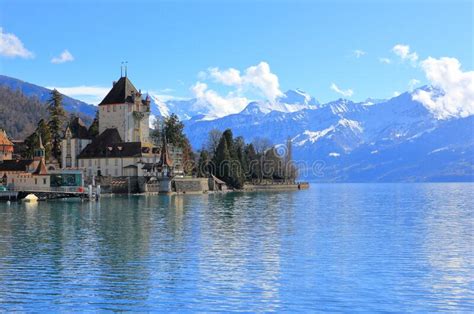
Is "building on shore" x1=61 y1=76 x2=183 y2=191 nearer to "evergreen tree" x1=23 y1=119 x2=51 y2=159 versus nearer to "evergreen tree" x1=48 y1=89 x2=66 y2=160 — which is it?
"evergreen tree" x1=23 y1=119 x2=51 y2=159

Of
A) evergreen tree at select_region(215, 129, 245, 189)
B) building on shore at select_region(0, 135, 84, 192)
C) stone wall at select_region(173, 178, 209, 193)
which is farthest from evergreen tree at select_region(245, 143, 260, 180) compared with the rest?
building on shore at select_region(0, 135, 84, 192)

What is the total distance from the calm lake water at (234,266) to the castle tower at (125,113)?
69.1 metres

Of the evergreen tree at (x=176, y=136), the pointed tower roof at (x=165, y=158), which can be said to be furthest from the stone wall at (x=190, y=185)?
the evergreen tree at (x=176, y=136)

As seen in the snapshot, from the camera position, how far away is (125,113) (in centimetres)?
12181

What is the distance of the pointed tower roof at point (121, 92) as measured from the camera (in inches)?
4840

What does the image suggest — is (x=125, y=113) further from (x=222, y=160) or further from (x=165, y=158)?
(x=222, y=160)

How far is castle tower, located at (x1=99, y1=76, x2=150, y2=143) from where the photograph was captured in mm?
121812

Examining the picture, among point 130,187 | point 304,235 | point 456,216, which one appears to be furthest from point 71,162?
point 304,235

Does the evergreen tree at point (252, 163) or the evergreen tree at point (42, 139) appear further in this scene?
the evergreen tree at point (252, 163)

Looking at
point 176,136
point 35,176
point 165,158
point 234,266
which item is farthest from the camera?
point 176,136

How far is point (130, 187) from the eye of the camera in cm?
11100

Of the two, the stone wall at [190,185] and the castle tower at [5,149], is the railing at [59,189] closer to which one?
the castle tower at [5,149]

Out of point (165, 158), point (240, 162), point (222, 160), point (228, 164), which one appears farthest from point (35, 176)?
point (240, 162)

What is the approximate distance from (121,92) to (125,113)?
15.2ft
